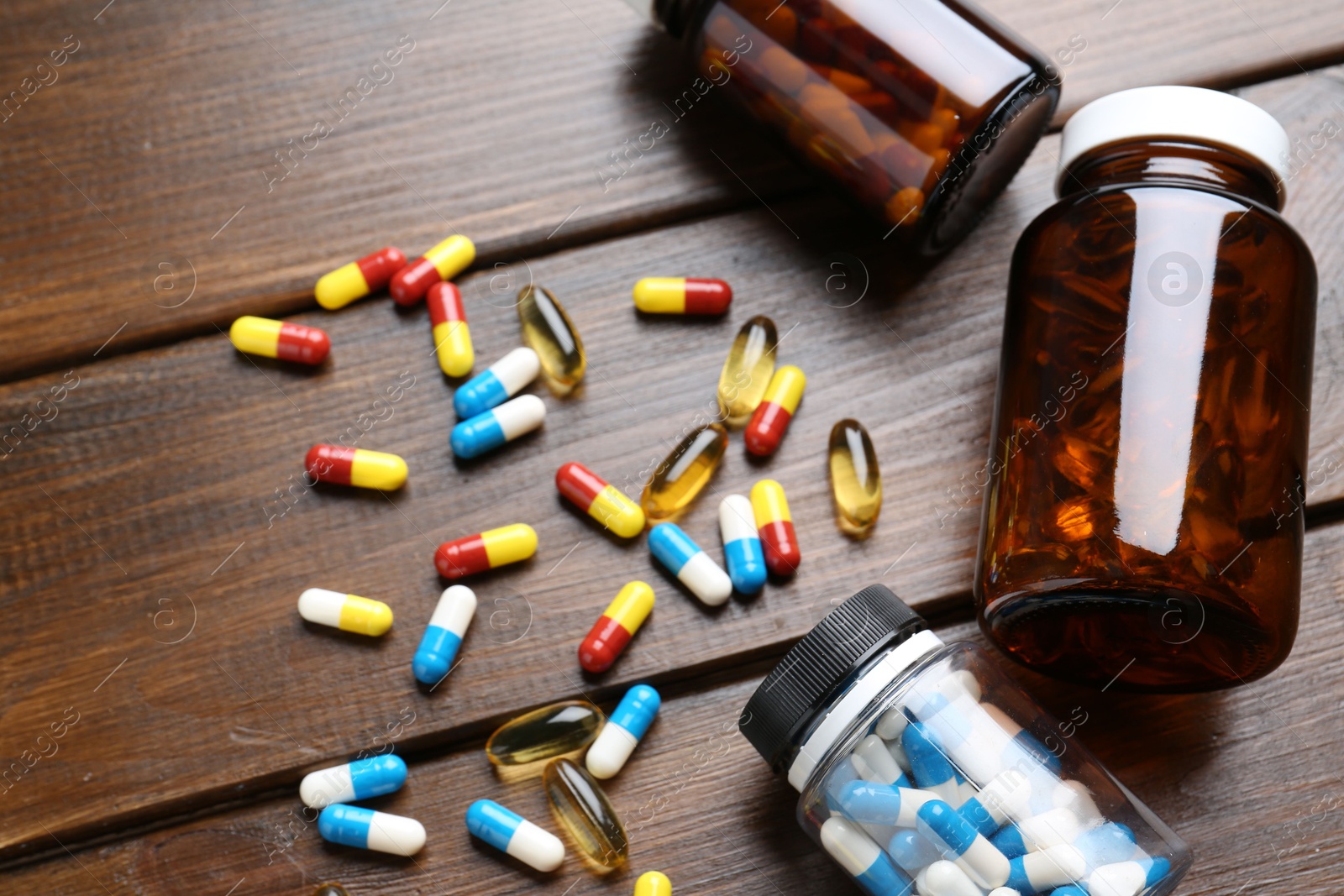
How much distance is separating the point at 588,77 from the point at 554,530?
2.00 ft

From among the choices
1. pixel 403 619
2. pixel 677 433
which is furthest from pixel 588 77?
pixel 403 619

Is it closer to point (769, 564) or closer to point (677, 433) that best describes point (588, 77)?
point (677, 433)

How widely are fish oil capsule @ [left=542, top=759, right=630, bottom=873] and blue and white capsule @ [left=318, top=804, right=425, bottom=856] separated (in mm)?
156

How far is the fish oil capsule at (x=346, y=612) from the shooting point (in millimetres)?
1104

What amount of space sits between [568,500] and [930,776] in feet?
1.68

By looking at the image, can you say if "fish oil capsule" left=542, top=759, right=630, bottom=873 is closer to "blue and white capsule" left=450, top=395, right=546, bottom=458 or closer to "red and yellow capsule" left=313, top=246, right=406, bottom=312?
"blue and white capsule" left=450, top=395, right=546, bottom=458

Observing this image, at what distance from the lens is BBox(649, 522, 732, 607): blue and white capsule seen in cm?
110

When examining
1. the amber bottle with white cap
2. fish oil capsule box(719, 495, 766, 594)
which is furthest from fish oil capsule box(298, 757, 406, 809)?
the amber bottle with white cap

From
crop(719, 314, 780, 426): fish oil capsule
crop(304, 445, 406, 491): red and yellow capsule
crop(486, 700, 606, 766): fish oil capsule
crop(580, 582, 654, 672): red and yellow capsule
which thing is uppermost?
crop(719, 314, 780, 426): fish oil capsule

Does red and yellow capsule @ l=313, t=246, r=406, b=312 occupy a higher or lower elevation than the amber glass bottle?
lower

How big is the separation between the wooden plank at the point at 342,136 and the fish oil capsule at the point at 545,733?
1.89 ft

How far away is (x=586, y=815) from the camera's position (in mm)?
1044

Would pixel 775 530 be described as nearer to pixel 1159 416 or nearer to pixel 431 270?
pixel 1159 416

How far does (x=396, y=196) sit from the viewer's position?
125 centimetres
